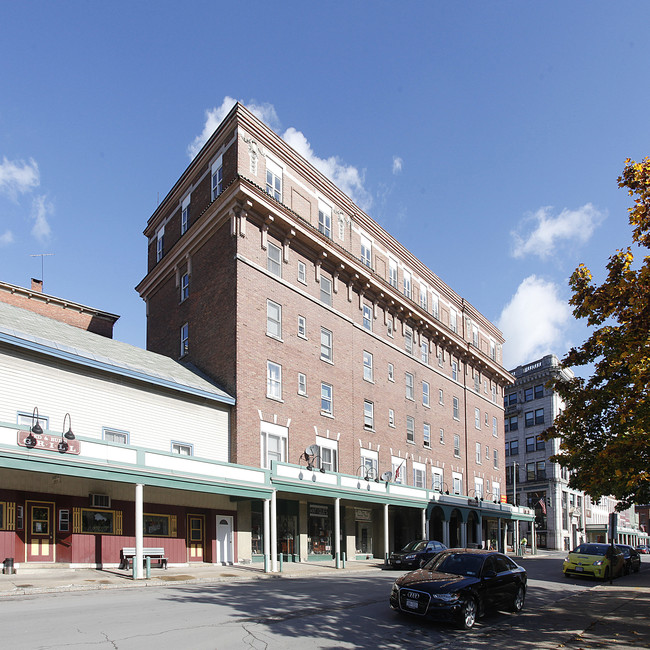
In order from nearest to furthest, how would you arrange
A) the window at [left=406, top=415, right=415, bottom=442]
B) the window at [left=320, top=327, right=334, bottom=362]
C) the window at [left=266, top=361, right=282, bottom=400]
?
the window at [left=266, top=361, right=282, bottom=400] < the window at [left=320, top=327, right=334, bottom=362] < the window at [left=406, top=415, right=415, bottom=442]

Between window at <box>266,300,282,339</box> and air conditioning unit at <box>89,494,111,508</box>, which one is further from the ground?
window at <box>266,300,282,339</box>

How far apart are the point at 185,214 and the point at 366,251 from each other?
11.0 m

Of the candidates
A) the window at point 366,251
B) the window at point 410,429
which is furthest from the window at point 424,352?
the window at point 366,251

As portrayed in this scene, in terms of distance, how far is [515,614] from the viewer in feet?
50.0

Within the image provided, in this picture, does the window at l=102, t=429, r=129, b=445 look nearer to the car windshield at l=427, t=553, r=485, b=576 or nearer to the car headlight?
the car windshield at l=427, t=553, r=485, b=576

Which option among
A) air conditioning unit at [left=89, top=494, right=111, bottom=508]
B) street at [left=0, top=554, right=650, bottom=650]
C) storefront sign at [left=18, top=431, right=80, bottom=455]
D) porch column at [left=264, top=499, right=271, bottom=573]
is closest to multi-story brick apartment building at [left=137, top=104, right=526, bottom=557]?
porch column at [left=264, top=499, right=271, bottom=573]

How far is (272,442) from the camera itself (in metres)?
29.5

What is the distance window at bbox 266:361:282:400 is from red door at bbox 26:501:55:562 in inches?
427

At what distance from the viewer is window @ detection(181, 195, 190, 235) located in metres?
35.3

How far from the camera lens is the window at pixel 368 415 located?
1446 inches

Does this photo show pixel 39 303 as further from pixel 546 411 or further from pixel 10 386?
pixel 546 411

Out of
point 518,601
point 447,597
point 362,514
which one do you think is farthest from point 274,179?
point 447,597

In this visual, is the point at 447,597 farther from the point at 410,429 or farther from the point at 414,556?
the point at 410,429

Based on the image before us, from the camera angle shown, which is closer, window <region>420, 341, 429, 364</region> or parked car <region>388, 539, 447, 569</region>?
parked car <region>388, 539, 447, 569</region>
